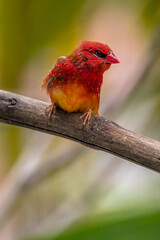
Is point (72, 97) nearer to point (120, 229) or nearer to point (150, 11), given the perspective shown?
point (120, 229)

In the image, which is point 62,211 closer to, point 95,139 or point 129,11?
point 95,139

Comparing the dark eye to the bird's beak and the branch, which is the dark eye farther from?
the branch

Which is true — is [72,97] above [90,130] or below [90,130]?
above

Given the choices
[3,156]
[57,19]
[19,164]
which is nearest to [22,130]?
[3,156]

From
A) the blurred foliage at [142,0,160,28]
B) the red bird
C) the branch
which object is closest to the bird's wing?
the red bird

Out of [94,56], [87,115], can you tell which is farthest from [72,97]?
[94,56]

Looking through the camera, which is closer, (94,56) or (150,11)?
(94,56)

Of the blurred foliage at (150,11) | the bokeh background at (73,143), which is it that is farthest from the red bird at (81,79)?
the blurred foliage at (150,11)
